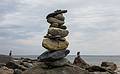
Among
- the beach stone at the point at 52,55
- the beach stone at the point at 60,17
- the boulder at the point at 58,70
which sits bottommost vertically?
the boulder at the point at 58,70

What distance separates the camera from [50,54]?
79.9ft

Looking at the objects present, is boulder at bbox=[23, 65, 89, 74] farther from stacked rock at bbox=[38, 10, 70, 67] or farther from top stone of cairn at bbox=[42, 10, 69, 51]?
top stone of cairn at bbox=[42, 10, 69, 51]

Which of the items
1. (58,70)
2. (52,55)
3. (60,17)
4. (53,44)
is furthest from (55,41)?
(58,70)

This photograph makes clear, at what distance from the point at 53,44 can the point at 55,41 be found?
0.24 m

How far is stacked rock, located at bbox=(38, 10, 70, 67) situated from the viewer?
79.8 feet

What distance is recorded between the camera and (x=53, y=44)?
24.4 m

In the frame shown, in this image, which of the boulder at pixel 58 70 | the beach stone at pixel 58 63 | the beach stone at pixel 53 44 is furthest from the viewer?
the boulder at pixel 58 70

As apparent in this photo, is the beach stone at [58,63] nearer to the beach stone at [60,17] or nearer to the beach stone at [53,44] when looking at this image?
the beach stone at [53,44]

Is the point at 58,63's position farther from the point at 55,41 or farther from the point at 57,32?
the point at 57,32

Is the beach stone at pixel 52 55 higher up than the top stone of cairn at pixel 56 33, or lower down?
lower down

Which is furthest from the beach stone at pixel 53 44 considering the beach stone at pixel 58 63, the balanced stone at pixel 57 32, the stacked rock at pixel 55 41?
the beach stone at pixel 58 63

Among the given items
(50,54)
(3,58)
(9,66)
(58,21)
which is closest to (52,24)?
(58,21)

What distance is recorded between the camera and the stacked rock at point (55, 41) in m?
24.3

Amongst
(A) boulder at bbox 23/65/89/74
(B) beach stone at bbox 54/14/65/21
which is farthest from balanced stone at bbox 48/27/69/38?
(A) boulder at bbox 23/65/89/74
